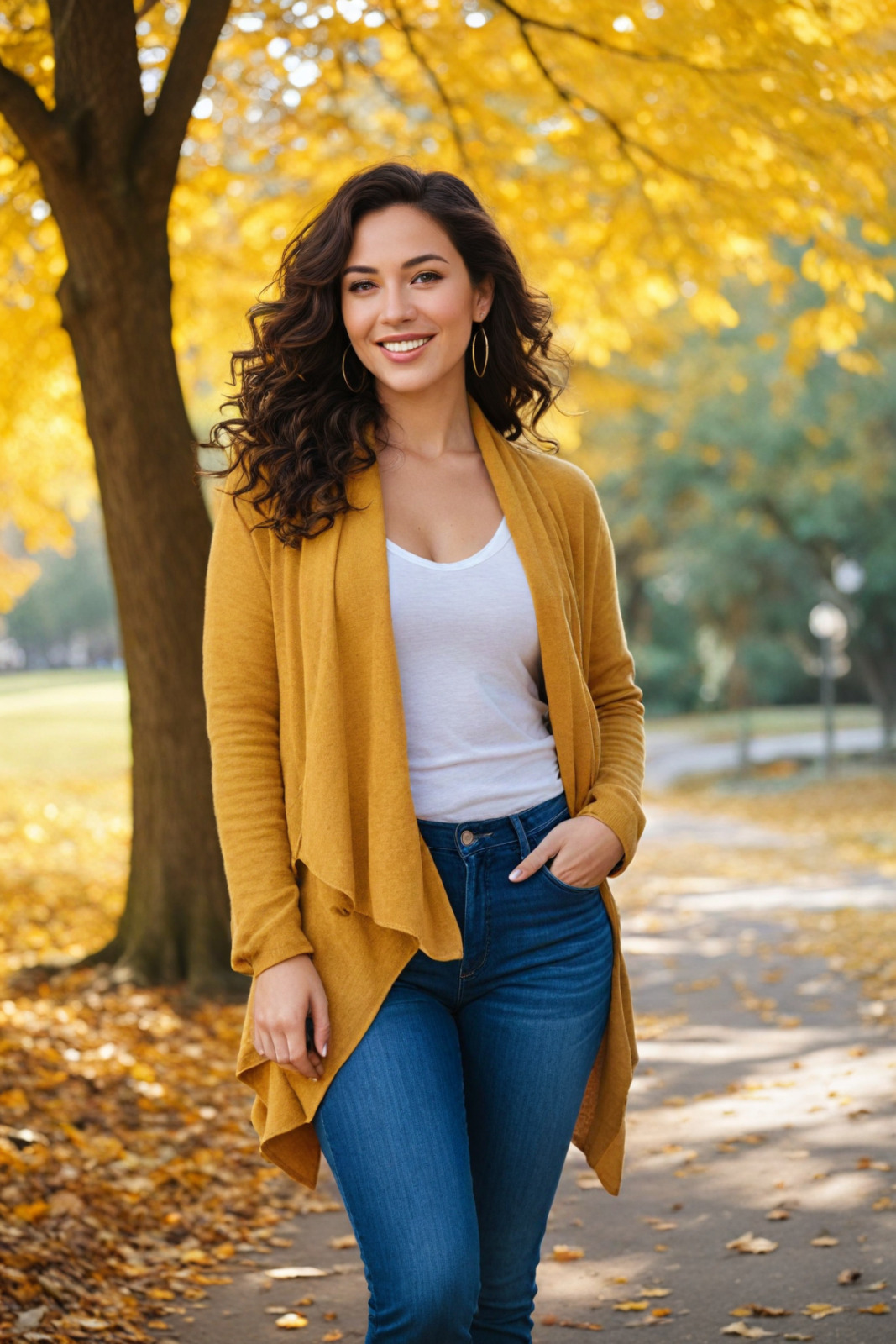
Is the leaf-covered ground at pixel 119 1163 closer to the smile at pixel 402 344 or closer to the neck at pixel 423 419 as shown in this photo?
the neck at pixel 423 419

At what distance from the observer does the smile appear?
2.49m

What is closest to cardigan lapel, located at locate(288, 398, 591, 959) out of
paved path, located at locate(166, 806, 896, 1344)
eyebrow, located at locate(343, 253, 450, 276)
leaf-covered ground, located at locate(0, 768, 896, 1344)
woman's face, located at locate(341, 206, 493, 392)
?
woman's face, located at locate(341, 206, 493, 392)

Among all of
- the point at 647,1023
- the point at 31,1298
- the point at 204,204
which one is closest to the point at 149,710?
the point at 647,1023

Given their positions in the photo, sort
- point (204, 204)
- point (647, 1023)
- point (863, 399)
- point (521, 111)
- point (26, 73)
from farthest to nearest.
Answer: point (863, 399), point (521, 111), point (204, 204), point (647, 1023), point (26, 73)

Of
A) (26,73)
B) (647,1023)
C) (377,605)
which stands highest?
(26,73)

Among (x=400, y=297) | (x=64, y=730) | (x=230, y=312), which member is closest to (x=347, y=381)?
(x=400, y=297)

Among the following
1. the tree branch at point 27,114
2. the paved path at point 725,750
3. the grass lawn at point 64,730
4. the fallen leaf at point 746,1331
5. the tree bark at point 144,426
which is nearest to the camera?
the fallen leaf at point 746,1331

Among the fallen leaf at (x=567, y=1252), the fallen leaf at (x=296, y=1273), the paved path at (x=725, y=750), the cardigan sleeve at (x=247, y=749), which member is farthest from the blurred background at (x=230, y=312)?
the paved path at (x=725, y=750)

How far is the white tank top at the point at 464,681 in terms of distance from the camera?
2.34m

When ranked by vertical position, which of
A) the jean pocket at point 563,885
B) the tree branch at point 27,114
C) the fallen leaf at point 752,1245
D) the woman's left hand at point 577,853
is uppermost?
the tree branch at point 27,114

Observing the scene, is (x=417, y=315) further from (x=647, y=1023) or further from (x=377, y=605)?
(x=647, y=1023)

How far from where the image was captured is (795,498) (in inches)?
738

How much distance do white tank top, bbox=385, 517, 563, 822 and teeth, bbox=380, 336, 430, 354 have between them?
1.22 feet

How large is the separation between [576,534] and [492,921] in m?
0.78
